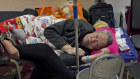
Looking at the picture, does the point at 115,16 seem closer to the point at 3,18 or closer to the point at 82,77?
the point at 82,77

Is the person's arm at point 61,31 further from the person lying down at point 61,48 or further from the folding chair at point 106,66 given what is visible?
the folding chair at point 106,66

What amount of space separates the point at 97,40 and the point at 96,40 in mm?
11

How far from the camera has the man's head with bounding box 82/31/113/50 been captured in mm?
1733

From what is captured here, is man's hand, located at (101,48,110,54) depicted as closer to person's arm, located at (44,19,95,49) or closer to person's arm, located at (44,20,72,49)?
person's arm, located at (44,19,95,49)

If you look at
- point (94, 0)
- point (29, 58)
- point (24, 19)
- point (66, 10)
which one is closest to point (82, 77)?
point (29, 58)

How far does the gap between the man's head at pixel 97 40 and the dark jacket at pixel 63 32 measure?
4.4 inches

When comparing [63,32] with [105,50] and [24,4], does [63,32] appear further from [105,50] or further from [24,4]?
[24,4]

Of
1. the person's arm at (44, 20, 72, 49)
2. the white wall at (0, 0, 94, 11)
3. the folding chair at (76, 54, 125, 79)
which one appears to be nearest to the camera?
the folding chair at (76, 54, 125, 79)

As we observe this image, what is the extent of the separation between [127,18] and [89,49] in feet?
3.45

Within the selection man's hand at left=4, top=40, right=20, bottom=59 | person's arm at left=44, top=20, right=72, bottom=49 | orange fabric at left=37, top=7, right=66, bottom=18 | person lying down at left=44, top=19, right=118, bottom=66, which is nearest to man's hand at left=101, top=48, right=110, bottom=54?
person lying down at left=44, top=19, right=118, bottom=66

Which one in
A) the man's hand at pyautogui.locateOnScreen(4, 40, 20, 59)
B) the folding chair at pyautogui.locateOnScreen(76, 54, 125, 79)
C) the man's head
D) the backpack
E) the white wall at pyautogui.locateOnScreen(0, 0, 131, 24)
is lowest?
the folding chair at pyautogui.locateOnScreen(76, 54, 125, 79)

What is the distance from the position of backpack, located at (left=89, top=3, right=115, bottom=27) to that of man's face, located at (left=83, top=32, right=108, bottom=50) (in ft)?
3.13

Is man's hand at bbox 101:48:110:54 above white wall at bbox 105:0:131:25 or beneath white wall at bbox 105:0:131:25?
beneath

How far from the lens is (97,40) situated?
1.73 metres
